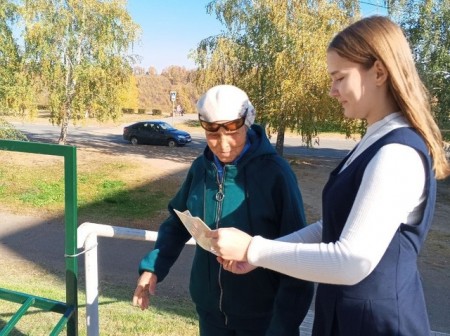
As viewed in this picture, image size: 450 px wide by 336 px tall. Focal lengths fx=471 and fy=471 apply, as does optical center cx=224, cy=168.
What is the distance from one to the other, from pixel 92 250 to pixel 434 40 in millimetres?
14342

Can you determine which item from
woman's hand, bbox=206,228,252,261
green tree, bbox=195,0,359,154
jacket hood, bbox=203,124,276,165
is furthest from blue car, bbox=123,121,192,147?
woman's hand, bbox=206,228,252,261

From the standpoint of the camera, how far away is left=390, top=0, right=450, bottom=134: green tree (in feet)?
45.7

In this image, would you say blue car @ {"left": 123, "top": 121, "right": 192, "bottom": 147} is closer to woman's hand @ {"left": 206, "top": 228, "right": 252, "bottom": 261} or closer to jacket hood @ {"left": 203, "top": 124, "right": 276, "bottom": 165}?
jacket hood @ {"left": 203, "top": 124, "right": 276, "bottom": 165}

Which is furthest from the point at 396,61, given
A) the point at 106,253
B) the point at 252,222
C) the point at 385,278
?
the point at 106,253

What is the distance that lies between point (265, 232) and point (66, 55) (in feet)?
57.0

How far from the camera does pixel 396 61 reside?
4.04 feet

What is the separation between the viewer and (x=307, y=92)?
15.3 metres

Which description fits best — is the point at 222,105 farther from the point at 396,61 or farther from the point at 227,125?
the point at 396,61

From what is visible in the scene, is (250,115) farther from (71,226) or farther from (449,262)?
(449,262)

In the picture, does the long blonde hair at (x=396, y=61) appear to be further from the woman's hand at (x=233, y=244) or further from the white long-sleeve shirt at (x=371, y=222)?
the woman's hand at (x=233, y=244)

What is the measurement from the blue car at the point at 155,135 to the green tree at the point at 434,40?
13257 mm

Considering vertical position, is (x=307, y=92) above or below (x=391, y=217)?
above

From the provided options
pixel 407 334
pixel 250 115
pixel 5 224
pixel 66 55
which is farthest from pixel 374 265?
pixel 66 55

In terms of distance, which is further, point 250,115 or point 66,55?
point 66,55
